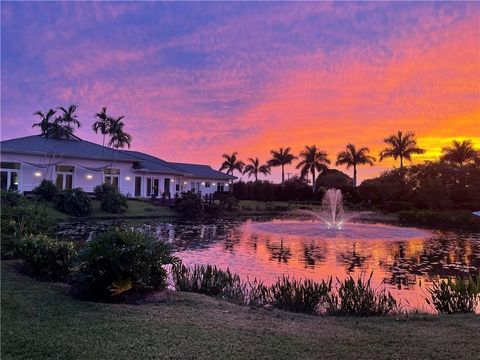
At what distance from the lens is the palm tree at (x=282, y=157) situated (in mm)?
66500

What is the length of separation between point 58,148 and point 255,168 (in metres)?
38.6

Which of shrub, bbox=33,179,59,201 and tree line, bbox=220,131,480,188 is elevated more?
tree line, bbox=220,131,480,188

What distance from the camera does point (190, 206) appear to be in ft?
113

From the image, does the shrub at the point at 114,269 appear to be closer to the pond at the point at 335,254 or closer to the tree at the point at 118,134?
the pond at the point at 335,254

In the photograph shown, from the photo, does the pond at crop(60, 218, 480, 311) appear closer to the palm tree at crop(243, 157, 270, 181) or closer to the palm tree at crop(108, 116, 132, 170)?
the palm tree at crop(108, 116, 132, 170)

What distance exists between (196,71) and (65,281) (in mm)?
13962

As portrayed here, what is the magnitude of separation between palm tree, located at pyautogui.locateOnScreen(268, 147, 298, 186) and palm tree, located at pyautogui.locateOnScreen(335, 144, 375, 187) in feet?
30.7

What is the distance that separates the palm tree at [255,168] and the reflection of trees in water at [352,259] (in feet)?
179

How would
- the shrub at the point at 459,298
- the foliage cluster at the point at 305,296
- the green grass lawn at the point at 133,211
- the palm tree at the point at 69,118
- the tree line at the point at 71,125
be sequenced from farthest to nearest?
the palm tree at the point at 69,118, the tree line at the point at 71,125, the green grass lawn at the point at 133,211, the shrub at the point at 459,298, the foliage cluster at the point at 305,296

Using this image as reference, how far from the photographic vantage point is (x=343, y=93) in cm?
2148

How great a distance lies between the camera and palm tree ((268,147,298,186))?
218ft

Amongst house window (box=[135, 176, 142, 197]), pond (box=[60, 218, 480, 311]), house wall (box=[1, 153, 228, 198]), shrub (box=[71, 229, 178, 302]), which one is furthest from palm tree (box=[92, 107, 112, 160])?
shrub (box=[71, 229, 178, 302])

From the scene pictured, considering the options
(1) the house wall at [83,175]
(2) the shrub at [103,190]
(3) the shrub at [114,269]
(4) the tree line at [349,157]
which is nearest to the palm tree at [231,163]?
(4) the tree line at [349,157]

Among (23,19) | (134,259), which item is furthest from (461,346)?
(23,19)
